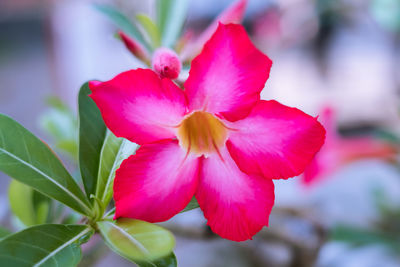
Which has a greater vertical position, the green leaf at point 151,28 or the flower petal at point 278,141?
the green leaf at point 151,28

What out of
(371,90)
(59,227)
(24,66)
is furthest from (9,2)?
(59,227)

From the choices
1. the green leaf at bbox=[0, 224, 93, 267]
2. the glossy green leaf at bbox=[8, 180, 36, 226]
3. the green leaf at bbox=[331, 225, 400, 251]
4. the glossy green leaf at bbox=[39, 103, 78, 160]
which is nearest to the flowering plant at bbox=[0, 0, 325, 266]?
the green leaf at bbox=[0, 224, 93, 267]

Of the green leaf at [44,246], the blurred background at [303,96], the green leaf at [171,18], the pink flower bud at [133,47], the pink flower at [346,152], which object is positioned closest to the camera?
the green leaf at [44,246]

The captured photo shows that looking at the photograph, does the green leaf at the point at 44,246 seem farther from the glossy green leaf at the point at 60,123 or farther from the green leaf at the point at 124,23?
the glossy green leaf at the point at 60,123

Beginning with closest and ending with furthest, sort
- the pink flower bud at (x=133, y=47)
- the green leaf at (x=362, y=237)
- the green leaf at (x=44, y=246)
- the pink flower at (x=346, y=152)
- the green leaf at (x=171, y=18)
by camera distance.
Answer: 1. the green leaf at (x=44, y=246)
2. the pink flower bud at (x=133, y=47)
3. the green leaf at (x=171, y=18)
4. the green leaf at (x=362, y=237)
5. the pink flower at (x=346, y=152)

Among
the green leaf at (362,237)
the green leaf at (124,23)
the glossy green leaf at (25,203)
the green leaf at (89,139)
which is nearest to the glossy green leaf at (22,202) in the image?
the glossy green leaf at (25,203)

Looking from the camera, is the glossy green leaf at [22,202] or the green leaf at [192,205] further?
the glossy green leaf at [22,202]

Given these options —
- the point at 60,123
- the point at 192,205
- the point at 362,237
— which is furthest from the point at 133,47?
the point at 362,237

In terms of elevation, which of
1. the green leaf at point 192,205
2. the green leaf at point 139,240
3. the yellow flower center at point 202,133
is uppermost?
the yellow flower center at point 202,133

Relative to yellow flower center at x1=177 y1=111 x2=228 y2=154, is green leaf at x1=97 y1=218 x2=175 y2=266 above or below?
below

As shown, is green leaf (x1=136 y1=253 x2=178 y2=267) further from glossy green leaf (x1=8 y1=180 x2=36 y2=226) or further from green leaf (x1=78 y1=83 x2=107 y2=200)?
glossy green leaf (x1=8 y1=180 x2=36 y2=226)
